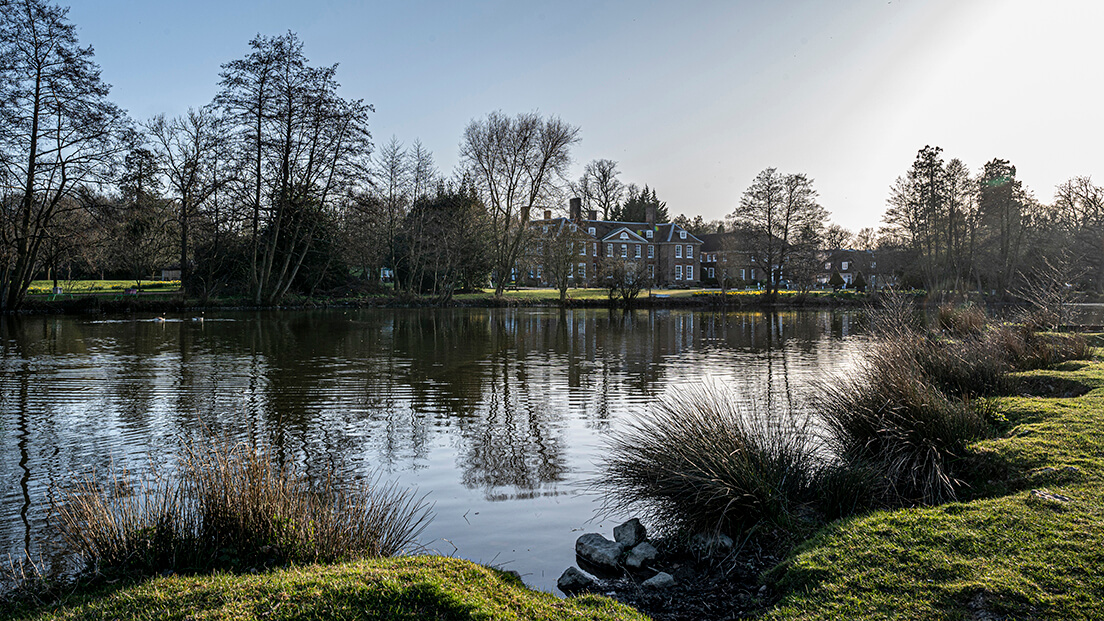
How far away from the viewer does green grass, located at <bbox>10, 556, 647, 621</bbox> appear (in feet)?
12.3

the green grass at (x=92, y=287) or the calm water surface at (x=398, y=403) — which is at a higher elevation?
the green grass at (x=92, y=287)

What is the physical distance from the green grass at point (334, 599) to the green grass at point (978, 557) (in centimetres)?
138

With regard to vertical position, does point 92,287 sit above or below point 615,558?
above

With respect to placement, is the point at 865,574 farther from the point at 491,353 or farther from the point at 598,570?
the point at 491,353

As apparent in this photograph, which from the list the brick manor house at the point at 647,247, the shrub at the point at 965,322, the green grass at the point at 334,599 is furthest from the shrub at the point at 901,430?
the brick manor house at the point at 647,247

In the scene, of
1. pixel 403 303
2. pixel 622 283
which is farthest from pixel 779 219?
pixel 403 303

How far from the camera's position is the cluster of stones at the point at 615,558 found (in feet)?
18.0

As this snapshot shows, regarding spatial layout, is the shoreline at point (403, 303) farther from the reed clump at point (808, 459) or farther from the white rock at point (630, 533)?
the white rock at point (630, 533)

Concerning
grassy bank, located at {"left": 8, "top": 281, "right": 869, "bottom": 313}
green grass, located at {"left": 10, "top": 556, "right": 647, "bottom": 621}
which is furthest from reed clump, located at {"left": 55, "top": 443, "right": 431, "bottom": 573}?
grassy bank, located at {"left": 8, "top": 281, "right": 869, "bottom": 313}

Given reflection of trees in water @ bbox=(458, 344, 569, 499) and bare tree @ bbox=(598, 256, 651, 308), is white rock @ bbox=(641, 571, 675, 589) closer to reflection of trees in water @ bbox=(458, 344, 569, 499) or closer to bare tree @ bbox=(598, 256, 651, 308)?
Answer: reflection of trees in water @ bbox=(458, 344, 569, 499)

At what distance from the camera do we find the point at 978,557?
4613 millimetres

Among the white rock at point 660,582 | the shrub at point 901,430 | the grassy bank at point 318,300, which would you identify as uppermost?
the grassy bank at point 318,300

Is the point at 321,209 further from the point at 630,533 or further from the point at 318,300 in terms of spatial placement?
the point at 630,533

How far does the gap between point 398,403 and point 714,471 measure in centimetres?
795
